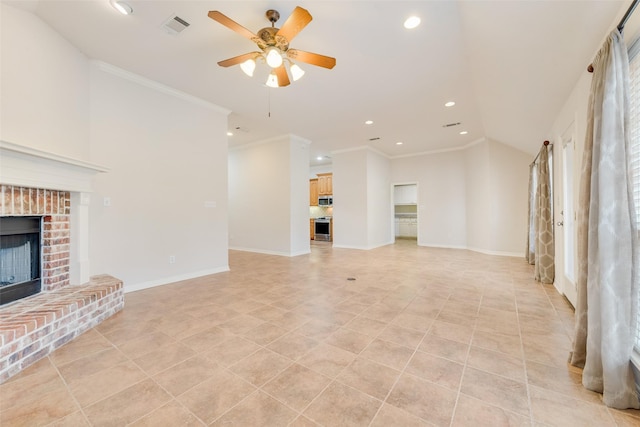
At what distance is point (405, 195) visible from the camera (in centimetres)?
991

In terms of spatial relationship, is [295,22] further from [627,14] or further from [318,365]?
[318,365]

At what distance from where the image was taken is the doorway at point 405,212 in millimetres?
9789

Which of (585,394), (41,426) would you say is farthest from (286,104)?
(585,394)

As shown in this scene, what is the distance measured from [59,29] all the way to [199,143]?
191cm

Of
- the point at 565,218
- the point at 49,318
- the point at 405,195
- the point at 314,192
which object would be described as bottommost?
the point at 49,318

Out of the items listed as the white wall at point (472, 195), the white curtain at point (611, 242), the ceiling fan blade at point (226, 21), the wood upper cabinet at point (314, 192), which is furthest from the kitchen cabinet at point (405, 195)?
the ceiling fan blade at point (226, 21)

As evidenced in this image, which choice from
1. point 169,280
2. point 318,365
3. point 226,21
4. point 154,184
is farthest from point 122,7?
point 318,365

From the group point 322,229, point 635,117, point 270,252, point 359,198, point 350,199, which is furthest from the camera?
point 322,229

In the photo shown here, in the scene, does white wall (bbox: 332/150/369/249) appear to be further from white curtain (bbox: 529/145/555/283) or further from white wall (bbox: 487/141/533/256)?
white curtain (bbox: 529/145/555/283)

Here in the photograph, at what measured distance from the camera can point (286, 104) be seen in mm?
4395

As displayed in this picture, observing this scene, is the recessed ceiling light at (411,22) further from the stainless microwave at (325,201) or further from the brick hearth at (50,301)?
the stainless microwave at (325,201)

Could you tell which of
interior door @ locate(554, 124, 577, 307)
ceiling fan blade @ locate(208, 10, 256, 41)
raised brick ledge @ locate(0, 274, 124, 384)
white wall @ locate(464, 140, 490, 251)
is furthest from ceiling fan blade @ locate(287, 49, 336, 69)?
white wall @ locate(464, 140, 490, 251)

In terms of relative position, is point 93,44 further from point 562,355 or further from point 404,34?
point 562,355

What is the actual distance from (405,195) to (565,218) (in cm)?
666
